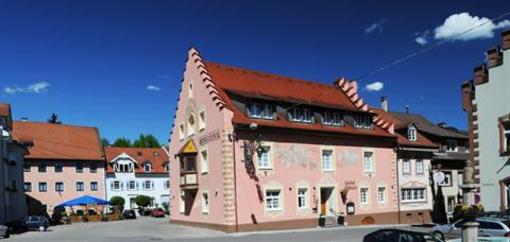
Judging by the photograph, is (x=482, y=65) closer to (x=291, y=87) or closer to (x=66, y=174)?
(x=291, y=87)

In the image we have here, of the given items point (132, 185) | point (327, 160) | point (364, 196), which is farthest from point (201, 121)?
point (132, 185)

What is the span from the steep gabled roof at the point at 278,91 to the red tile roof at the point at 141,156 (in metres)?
39.5

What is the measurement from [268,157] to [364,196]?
10.4m

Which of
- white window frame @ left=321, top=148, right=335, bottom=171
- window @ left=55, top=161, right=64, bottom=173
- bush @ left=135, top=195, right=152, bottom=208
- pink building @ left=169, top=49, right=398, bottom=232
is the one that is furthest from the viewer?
bush @ left=135, top=195, right=152, bottom=208

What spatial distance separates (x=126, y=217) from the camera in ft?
225

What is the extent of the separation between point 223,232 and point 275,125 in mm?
8122

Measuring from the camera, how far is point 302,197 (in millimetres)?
41875

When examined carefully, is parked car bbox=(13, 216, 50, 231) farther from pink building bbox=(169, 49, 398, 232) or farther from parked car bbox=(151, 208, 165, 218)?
parked car bbox=(151, 208, 165, 218)

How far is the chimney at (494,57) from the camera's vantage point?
31.9 meters

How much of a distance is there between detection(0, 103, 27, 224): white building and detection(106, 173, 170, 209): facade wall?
20067mm

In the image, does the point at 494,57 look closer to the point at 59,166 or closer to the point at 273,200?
the point at 273,200

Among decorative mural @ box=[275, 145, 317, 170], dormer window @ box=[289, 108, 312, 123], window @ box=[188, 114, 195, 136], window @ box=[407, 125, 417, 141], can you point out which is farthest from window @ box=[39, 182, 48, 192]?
window @ box=[407, 125, 417, 141]

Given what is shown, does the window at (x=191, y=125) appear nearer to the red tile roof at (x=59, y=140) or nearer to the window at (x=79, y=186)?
the red tile roof at (x=59, y=140)

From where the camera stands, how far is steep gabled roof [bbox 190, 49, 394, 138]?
4038cm
